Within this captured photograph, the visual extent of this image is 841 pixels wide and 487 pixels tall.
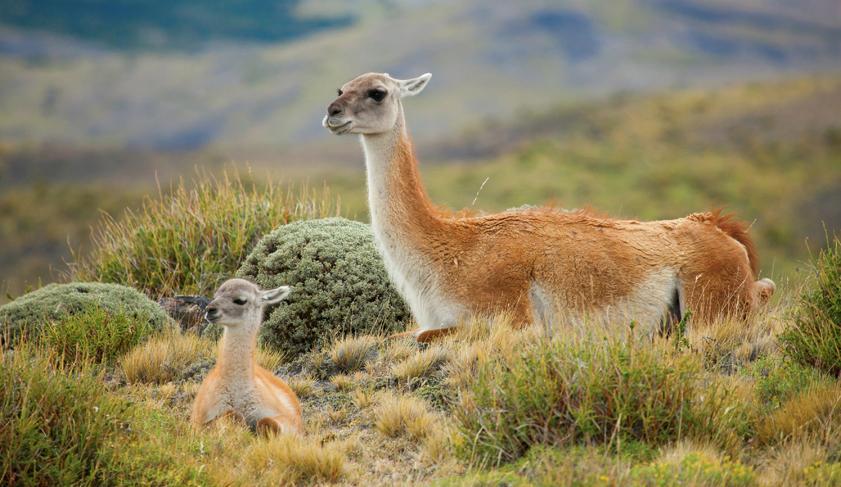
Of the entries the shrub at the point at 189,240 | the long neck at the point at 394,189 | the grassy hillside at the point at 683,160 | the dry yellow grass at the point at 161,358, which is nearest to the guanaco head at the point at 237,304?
the long neck at the point at 394,189

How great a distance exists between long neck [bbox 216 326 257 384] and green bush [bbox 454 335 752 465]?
1698mm

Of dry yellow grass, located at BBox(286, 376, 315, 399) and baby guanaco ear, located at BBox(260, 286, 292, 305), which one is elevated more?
baby guanaco ear, located at BBox(260, 286, 292, 305)

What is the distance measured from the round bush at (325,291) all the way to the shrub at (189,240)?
1.75 m

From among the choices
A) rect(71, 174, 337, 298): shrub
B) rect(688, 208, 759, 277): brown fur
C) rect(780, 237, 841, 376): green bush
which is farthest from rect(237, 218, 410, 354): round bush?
rect(780, 237, 841, 376): green bush

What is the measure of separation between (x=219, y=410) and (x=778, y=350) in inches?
175

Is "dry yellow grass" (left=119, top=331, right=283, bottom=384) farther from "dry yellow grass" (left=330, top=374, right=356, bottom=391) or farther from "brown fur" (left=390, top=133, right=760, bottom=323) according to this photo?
"brown fur" (left=390, top=133, right=760, bottom=323)

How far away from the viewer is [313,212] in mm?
12789

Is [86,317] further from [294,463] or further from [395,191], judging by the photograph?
[294,463]

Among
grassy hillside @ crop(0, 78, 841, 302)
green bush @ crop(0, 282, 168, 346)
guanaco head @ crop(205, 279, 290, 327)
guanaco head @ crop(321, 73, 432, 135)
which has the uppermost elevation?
guanaco head @ crop(321, 73, 432, 135)

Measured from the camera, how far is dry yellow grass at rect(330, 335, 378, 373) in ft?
28.7

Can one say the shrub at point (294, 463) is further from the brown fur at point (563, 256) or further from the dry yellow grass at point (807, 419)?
the dry yellow grass at point (807, 419)

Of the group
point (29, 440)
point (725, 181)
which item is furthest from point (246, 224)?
point (725, 181)

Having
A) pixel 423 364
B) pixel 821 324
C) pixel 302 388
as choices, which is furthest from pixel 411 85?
pixel 821 324

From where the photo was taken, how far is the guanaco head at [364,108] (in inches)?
332
